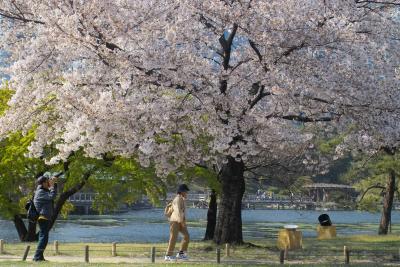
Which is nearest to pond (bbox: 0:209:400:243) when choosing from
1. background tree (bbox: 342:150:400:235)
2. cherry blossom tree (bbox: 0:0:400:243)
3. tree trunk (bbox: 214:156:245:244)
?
background tree (bbox: 342:150:400:235)

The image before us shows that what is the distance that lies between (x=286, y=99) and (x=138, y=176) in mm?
10913

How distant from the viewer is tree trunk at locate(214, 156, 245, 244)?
23625mm

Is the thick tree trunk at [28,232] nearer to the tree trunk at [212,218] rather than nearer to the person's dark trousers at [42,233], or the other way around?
the tree trunk at [212,218]

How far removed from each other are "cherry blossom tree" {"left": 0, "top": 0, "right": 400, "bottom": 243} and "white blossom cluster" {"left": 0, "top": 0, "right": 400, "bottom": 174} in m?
0.04

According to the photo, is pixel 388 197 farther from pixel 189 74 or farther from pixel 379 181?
pixel 189 74

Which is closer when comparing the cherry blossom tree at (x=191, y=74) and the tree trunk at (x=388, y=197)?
the cherry blossom tree at (x=191, y=74)

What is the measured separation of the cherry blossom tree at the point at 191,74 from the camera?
18594mm

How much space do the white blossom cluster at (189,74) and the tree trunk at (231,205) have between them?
1.64 metres

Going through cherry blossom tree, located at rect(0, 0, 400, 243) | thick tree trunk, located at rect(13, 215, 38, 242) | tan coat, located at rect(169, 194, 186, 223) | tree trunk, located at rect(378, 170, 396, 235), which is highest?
cherry blossom tree, located at rect(0, 0, 400, 243)

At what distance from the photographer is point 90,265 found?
15.9 meters

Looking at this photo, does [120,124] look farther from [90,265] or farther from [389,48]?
[389,48]

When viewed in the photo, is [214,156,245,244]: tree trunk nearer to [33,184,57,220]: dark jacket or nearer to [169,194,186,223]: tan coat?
[169,194,186,223]: tan coat

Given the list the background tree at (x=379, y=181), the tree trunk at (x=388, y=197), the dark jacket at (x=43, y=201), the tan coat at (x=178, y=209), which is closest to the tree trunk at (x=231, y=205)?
the tan coat at (x=178, y=209)

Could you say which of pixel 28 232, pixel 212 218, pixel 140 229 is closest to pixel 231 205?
pixel 212 218
